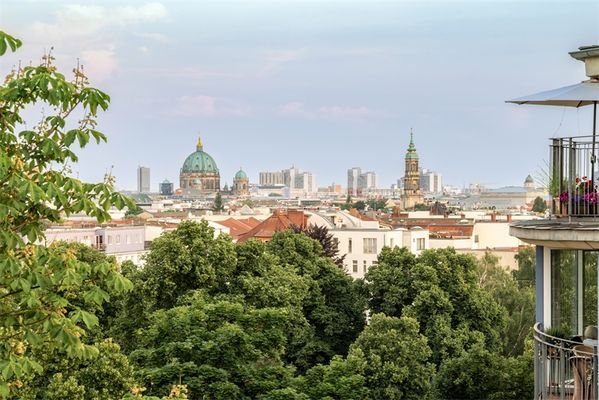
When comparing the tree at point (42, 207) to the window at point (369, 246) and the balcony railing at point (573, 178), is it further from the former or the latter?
the window at point (369, 246)

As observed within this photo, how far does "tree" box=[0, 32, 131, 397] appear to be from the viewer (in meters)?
9.19

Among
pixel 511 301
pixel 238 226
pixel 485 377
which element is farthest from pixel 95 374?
pixel 238 226

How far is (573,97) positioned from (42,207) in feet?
16.5

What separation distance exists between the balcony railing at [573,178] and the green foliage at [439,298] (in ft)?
79.5

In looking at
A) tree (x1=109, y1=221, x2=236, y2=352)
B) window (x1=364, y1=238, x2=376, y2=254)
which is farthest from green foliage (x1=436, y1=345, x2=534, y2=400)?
window (x1=364, y1=238, x2=376, y2=254)

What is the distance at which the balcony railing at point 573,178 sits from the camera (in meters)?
10.7

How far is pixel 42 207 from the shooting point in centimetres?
988

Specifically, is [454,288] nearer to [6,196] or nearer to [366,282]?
[366,282]

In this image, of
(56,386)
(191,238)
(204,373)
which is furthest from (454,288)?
(56,386)

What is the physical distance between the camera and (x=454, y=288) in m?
37.6

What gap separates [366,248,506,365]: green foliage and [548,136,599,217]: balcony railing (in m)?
24.2

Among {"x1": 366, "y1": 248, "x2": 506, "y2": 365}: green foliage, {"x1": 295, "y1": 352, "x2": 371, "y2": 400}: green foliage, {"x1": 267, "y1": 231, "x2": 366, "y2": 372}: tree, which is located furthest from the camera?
{"x1": 267, "y1": 231, "x2": 366, "y2": 372}: tree

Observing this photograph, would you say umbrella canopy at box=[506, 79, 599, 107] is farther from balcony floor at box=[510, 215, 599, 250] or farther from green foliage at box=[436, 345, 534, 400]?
green foliage at box=[436, 345, 534, 400]

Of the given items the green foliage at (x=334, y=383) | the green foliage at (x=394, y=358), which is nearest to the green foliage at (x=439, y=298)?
the green foliage at (x=394, y=358)
